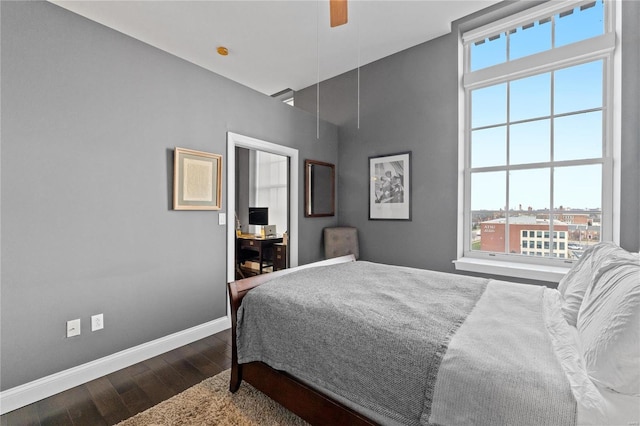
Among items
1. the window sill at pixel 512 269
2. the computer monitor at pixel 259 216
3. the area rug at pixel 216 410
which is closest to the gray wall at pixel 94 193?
the area rug at pixel 216 410

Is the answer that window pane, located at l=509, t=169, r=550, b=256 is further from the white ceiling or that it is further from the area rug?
the area rug

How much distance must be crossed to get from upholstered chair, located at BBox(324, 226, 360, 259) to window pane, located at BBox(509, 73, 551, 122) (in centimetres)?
223

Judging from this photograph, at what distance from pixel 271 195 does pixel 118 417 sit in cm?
414

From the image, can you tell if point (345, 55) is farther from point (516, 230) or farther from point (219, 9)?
point (516, 230)

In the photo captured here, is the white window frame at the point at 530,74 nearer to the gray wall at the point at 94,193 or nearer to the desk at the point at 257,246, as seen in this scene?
the gray wall at the point at 94,193

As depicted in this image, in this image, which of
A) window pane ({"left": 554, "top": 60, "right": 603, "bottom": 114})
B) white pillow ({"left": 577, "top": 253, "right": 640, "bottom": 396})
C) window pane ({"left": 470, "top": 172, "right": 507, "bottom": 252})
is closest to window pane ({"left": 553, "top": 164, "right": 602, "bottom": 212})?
window pane ({"left": 470, "top": 172, "right": 507, "bottom": 252})

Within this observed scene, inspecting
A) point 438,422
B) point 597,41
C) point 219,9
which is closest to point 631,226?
point 597,41

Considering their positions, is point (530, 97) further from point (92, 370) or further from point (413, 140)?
point (92, 370)

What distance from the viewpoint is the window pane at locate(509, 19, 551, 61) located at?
280 cm

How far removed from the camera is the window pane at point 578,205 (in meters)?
2.56

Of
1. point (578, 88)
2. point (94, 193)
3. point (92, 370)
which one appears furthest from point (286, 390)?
point (578, 88)

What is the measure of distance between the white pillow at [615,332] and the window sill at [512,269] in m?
1.59

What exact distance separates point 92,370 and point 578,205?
13.9ft

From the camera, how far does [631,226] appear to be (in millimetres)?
2314
